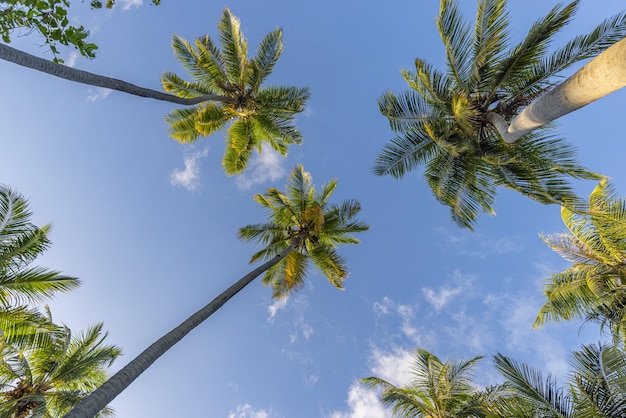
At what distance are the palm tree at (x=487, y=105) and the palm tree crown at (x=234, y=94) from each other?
6005 mm

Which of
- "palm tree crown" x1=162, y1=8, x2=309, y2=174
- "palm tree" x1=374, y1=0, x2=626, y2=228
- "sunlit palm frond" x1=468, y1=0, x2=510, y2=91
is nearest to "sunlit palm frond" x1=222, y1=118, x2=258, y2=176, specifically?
"palm tree crown" x1=162, y1=8, x2=309, y2=174

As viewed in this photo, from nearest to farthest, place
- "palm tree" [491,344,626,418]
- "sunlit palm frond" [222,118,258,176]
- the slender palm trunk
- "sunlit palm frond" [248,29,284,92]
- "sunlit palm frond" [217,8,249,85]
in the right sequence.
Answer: the slender palm trunk < "palm tree" [491,344,626,418] < "sunlit palm frond" [217,8,249,85] < "sunlit palm frond" [248,29,284,92] < "sunlit palm frond" [222,118,258,176]

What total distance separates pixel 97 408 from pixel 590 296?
1465 centimetres

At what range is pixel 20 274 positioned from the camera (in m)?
10.0

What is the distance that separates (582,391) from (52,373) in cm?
1738

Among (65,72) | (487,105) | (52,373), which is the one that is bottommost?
(52,373)

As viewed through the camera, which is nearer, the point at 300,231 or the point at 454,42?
the point at 454,42

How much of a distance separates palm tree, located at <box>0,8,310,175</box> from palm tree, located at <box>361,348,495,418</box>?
12197mm

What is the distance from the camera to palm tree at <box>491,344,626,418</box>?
23.5ft

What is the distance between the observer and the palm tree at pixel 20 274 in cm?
971

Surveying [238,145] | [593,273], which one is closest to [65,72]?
[238,145]

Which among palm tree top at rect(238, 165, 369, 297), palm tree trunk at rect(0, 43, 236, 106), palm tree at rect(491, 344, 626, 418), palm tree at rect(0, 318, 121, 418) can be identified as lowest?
palm tree at rect(0, 318, 121, 418)

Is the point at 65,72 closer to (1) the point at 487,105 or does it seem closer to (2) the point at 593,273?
(1) the point at 487,105

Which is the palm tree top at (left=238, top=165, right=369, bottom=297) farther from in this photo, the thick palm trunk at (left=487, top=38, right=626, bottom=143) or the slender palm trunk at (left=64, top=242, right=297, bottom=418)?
the thick palm trunk at (left=487, top=38, right=626, bottom=143)
